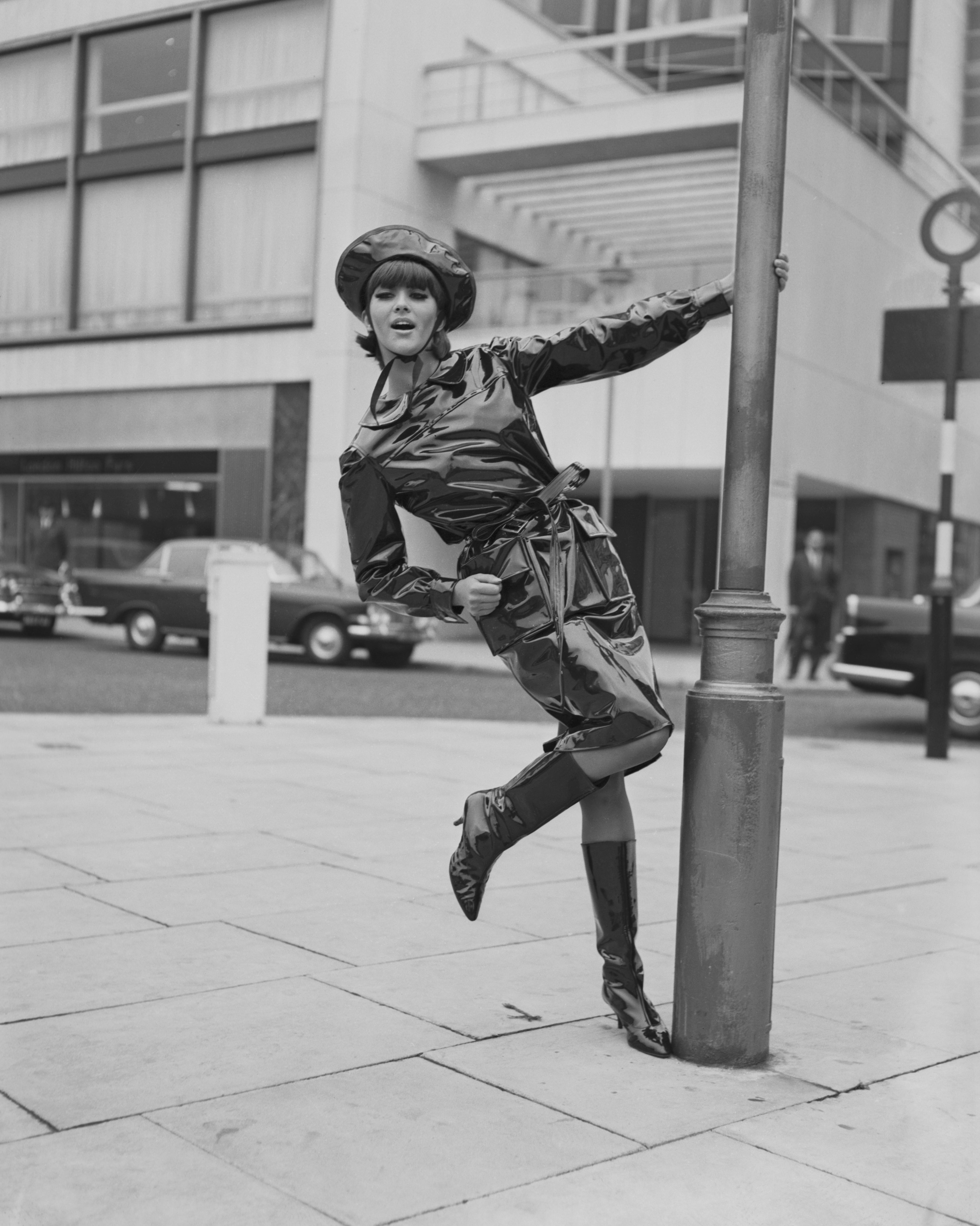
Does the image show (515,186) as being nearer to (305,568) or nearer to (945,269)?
(945,269)

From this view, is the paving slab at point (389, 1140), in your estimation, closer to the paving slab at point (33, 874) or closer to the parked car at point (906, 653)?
the paving slab at point (33, 874)

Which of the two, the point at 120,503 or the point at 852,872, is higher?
the point at 120,503

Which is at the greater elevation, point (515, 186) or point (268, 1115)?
point (515, 186)

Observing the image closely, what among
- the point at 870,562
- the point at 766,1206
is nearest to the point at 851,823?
the point at 766,1206

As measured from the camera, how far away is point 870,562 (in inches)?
1019

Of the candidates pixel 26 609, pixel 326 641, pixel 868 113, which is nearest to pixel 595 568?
pixel 326 641

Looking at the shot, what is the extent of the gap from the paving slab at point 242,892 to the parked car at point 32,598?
16.0 metres

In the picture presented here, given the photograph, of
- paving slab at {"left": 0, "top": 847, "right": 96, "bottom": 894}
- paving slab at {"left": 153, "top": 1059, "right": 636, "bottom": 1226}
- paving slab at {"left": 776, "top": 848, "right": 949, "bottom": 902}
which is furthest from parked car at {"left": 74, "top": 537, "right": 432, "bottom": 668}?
paving slab at {"left": 153, "top": 1059, "right": 636, "bottom": 1226}

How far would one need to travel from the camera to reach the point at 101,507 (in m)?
27.2

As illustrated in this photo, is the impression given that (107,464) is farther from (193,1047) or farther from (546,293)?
(193,1047)

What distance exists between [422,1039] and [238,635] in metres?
7.36

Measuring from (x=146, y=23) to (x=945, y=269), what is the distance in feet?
48.0

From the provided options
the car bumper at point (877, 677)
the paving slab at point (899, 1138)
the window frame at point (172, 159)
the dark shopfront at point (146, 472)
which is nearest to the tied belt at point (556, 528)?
the paving slab at point (899, 1138)

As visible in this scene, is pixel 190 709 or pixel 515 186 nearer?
pixel 190 709
